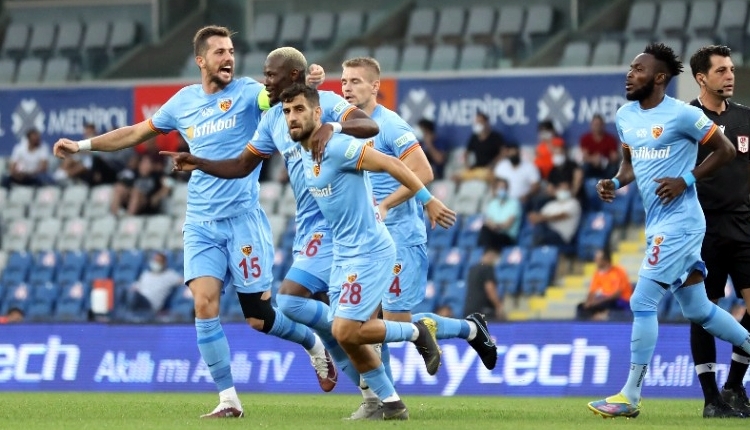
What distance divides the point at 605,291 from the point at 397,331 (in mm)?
8053

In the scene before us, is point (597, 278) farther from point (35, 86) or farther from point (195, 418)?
point (35, 86)

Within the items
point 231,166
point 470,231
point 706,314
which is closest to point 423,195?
point 231,166

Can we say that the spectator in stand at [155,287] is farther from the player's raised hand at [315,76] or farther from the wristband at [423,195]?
the wristband at [423,195]

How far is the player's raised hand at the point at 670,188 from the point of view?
10.2 metres

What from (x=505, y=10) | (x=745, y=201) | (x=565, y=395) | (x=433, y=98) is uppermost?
(x=505, y=10)

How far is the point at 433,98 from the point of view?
21.6 metres

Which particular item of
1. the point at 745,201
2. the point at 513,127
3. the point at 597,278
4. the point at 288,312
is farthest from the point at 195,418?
the point at 513,127

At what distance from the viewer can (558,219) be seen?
63.8 feet

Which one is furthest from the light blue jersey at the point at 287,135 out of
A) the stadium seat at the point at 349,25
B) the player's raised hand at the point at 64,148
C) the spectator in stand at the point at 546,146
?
the stadium seat at the point at 349,25

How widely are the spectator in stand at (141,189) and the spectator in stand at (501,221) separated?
546cm

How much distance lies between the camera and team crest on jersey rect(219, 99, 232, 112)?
1096 centimetres

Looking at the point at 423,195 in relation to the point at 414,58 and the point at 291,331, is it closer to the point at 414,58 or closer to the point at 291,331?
the point at 291,331

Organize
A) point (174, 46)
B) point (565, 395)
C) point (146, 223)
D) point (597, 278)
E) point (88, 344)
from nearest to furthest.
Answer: point (565, 395) → point (88, 344) → point (597, 278) → point (146, 223) → point (174, 46)

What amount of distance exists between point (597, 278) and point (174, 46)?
11.0 meters
